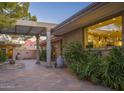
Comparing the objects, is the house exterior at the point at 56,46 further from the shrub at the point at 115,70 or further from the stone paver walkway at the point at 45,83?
the shrub at the point at 115,70

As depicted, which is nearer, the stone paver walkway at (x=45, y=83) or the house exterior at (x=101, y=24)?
the stone paver walkway at (x=45, y=83)

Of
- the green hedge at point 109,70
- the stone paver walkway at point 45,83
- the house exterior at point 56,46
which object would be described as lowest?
the stone paver walkway at point 45,83

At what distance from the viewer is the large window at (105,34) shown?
27.0 ft

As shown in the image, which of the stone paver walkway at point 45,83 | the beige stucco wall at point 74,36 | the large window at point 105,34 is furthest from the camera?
the beige stucco wall at point 74,36

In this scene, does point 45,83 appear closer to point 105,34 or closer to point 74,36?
point 105,34

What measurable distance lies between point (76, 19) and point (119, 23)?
2.21m

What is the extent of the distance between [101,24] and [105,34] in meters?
0.62

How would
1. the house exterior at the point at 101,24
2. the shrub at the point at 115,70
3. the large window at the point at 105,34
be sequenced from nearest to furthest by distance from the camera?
the shrub at the point at 115,70, the house exterior at the point at 101,24, the large window at the point at 105,34

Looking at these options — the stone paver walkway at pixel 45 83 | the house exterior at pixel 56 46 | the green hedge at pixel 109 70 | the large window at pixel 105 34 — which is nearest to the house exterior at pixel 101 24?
the large window at pixel 105 34

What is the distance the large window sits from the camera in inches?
324

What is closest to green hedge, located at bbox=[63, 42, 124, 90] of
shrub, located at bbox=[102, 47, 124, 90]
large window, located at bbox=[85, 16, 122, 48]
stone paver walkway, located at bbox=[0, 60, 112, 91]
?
shrub, located at bbox=[102, 47, 124, 90]

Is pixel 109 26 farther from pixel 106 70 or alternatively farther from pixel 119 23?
pixel 106 70

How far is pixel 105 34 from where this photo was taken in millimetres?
9328

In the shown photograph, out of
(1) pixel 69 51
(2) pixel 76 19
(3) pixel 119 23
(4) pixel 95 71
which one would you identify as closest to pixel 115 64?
(4) pixel 95 71
